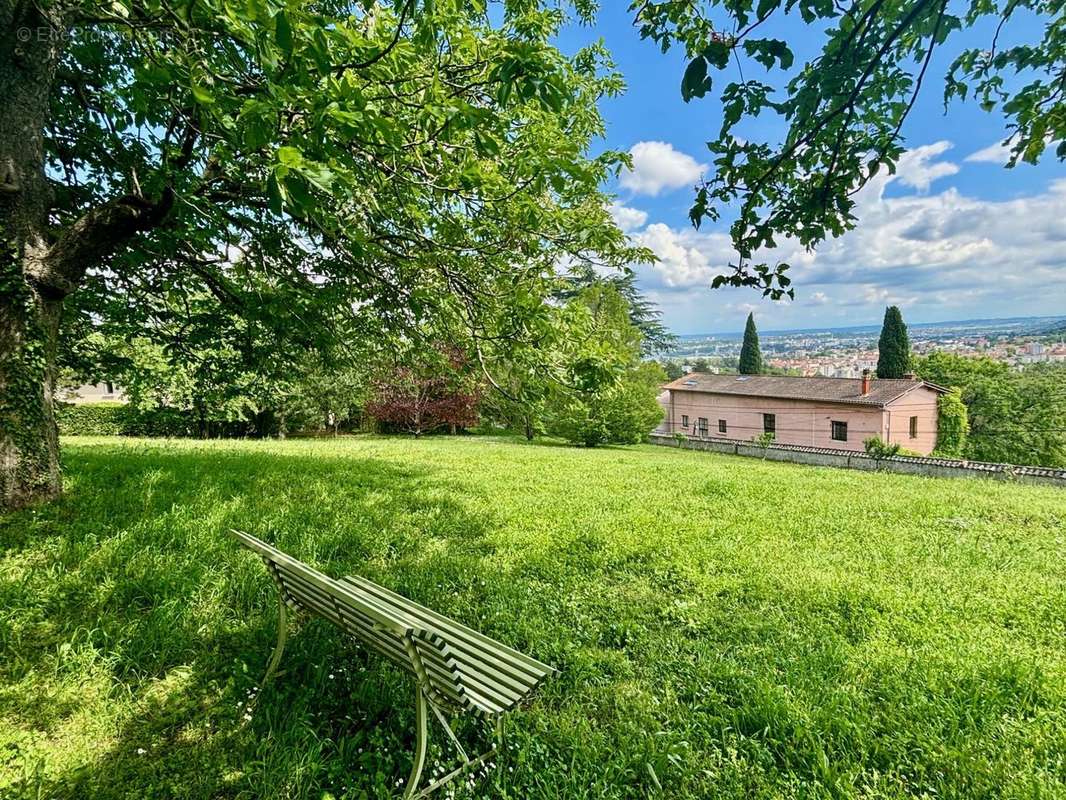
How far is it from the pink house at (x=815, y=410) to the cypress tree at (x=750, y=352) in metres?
11.4

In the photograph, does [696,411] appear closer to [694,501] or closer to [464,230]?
[694,501]

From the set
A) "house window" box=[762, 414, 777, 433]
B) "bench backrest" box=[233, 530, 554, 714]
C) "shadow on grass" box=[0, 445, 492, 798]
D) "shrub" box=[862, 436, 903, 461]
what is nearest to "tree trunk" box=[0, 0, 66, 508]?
Result: "shadow on grass" box=[0, 445, 492, 798]

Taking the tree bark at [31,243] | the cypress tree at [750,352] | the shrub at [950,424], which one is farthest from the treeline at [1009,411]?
the tree bark at [31,243]

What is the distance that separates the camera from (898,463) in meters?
Answer: 18.1

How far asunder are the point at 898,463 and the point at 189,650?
21.9 meters

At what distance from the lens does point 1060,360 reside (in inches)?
1670

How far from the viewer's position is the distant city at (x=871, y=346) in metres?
38.3

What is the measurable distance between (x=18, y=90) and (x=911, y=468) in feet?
75.0

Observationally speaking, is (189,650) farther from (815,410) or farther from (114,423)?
(815,410)

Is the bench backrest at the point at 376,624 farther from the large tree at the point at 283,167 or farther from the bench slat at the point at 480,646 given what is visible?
the large tree at the point at 283,167

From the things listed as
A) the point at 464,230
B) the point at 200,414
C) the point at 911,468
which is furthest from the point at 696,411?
the point at 464,230

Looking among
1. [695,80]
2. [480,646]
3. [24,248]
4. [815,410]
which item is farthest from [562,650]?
[815,410]

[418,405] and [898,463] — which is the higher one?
[418,405]

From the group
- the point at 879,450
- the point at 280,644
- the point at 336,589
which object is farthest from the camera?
the point at 879,450
